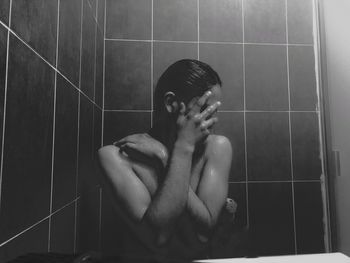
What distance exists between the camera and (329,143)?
1223 mm

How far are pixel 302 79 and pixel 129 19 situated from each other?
756mm

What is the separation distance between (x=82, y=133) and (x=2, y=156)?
45cm

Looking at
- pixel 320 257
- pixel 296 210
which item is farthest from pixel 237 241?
pixel 320 257

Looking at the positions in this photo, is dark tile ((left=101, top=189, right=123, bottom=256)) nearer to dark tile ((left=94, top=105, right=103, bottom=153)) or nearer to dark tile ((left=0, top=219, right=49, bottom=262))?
dark tile ((left=94, top=105, right=103, bottom=153))

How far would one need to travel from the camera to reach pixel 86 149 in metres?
0.91

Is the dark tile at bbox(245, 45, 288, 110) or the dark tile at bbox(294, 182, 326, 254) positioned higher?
the dark tile at bbox(245, 45, 288, 110)

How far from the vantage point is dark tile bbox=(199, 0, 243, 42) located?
121 centimetres

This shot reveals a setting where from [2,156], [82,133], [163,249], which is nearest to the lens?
[2,156]

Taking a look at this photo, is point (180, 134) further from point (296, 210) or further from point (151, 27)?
point (296, 210)

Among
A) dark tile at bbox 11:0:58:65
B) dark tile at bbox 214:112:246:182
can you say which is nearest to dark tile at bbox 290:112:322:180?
dark tile at bbox 214:112:246:182

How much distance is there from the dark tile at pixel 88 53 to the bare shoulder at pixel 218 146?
440 mm

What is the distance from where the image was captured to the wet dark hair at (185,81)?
104cm

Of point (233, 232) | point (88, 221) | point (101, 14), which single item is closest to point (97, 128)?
point (88, 221)

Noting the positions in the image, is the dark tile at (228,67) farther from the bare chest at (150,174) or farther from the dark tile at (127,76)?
the bare chest at (150,174)
